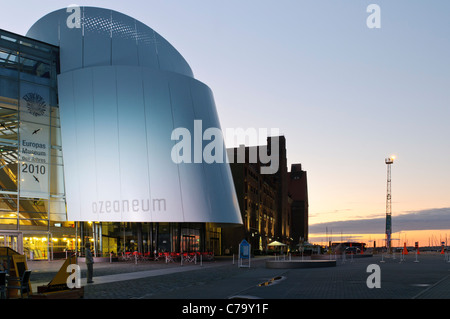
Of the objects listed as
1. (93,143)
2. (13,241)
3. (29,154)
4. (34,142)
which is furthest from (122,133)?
(13,241)

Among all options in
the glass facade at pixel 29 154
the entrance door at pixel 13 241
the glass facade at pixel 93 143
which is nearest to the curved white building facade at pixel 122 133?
the glass facade at pixel 93 143

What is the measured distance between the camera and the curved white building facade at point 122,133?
1779 inches

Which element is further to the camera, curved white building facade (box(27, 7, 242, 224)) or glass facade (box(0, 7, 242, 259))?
curved white building facade (box(27, 7, 242, 224))

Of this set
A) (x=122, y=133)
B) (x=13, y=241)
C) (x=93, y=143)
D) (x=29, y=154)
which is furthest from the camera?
(x=93, y=143)

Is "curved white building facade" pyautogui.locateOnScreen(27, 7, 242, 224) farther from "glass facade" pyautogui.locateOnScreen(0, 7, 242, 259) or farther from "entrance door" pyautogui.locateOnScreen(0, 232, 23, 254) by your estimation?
"entrance door" pyautogui.locateOnScreen(0, 232, 23, 254)

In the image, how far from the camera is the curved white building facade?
45188 mm

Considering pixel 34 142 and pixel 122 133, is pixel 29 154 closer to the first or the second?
pixel 34 142

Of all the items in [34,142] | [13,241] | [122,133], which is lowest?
[13,241]

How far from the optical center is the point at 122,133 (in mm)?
46094

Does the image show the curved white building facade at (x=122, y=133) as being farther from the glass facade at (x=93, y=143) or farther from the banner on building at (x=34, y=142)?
the banner on building at (x=34, y=142)

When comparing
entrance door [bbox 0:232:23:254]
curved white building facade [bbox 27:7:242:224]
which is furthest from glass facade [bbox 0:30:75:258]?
curved white building facade [bbox 27:7:242:224]
